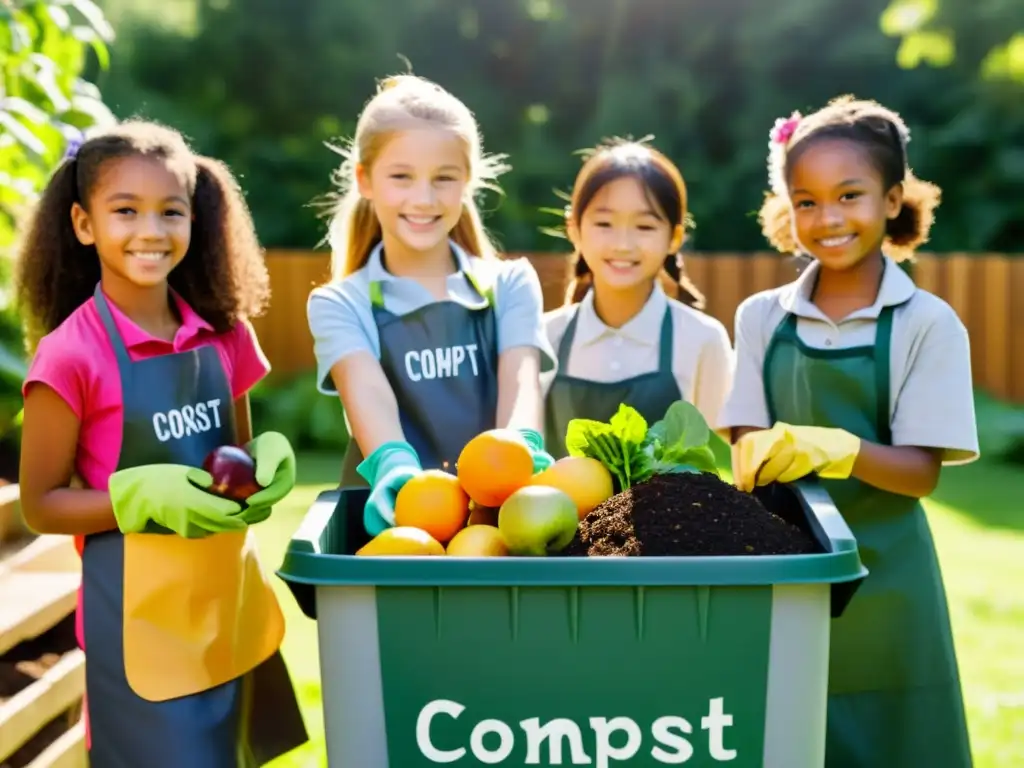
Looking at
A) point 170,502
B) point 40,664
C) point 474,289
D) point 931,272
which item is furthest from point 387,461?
point 931,272

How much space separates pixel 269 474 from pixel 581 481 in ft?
2.05

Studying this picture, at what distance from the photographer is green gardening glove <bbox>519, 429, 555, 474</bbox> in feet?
6.67

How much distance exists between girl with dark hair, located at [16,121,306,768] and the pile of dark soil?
0.72 metres

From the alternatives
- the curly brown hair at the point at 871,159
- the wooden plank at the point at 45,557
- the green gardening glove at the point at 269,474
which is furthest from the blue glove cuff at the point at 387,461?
the wooden plank at the point at 45,557

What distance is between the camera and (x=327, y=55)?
13875 millimetres

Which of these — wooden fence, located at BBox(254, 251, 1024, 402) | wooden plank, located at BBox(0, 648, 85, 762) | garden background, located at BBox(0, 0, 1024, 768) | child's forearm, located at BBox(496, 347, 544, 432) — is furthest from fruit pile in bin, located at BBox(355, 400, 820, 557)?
garden background, located at BBox(0, 0, 1024, 768)

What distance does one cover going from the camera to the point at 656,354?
2883 millimetres

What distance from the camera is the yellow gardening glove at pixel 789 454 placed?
197 centimetres

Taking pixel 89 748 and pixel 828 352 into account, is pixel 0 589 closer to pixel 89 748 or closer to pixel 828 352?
pixel 89 748

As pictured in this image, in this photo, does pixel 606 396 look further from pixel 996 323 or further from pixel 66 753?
pixel 996 323

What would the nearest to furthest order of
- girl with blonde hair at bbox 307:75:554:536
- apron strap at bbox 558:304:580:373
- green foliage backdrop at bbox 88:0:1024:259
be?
girl with blonde hair at bbox 307:75:554:536, apron strap at bbox 558:304:580:373, green foliage backdrop at bbox 88:0:1024:259

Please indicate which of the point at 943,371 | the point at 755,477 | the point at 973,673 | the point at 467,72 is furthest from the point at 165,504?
the point at 467,72

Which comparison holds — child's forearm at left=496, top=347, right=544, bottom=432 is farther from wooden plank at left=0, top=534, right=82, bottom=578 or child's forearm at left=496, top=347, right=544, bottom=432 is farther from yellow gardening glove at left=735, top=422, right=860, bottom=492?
wooden plank at left=0, top=534, right=82, bottom=578

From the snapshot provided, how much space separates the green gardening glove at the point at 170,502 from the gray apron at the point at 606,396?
38.9 inches
